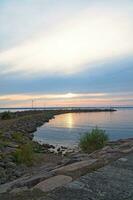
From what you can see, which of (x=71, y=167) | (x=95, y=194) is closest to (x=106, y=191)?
(x=95, y=194)

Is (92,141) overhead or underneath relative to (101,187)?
underneath

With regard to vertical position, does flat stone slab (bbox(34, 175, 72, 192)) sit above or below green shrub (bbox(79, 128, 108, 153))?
above

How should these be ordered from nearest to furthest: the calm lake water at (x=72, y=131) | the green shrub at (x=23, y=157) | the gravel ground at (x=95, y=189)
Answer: the gravel ground at (x=95, y=189) → the green shrub at (x=23, y=157) → the calm lake water at (x=72, y=131)

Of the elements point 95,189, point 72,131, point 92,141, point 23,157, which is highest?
point 95,189

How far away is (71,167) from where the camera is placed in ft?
19.5

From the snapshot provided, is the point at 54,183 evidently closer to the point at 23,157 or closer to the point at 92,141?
the point at 23,157

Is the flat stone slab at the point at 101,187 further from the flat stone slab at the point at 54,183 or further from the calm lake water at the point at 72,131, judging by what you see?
the calm lake water at the point at 72,131

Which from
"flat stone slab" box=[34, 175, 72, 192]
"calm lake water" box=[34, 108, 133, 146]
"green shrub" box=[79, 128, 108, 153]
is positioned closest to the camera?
"flat stone slab" box=[34, 175, 72, 192]

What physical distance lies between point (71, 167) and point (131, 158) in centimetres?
116

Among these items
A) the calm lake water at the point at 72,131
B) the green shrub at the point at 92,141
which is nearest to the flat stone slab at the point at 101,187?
the green shrub at the point at 92,141

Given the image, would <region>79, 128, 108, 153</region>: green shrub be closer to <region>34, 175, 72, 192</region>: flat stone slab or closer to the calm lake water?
<region>34, 175, 72, 192</region>: flat stone slab

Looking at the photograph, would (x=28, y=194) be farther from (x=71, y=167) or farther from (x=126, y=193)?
(x=71, y=167)

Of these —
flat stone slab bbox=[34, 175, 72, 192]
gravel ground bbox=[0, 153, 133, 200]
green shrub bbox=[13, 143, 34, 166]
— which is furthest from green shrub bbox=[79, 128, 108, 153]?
flat stone slab bbox=[34, 175, 72, 192]

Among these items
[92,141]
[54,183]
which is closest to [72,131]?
[92,141]
